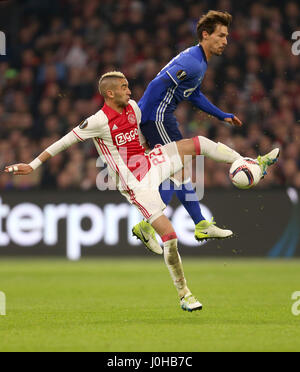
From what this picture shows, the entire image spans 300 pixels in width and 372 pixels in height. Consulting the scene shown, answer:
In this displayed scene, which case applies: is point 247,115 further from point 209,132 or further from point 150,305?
point 150,305

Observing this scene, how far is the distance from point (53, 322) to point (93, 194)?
25.6ft

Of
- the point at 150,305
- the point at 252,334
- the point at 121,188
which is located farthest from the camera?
the point at 150,305

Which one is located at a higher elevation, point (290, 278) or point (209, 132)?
point (209, 132)

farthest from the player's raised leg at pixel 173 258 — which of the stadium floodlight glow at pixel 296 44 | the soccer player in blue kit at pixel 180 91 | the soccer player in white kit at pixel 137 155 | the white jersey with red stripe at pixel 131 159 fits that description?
the stadium floodlight glow at pixel 296 44

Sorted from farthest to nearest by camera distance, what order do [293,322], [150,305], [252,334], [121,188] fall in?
[150,305] < [121,188] < [293,322] < [252,334]

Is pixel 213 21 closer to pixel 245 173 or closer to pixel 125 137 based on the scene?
pixel 125 137

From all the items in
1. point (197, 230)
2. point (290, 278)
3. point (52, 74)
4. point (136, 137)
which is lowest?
point (290, 278)

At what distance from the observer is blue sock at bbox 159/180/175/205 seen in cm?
878

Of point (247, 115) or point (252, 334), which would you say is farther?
point (247, 115)

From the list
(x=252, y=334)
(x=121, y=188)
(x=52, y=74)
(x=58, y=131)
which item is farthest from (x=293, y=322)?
(x=52, y=74)

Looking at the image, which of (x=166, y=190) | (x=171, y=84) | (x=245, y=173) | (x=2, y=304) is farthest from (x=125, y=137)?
(x=2, y=304)

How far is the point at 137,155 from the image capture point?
8.15 m

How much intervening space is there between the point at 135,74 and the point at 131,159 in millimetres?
8689

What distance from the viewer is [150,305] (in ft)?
30.3
